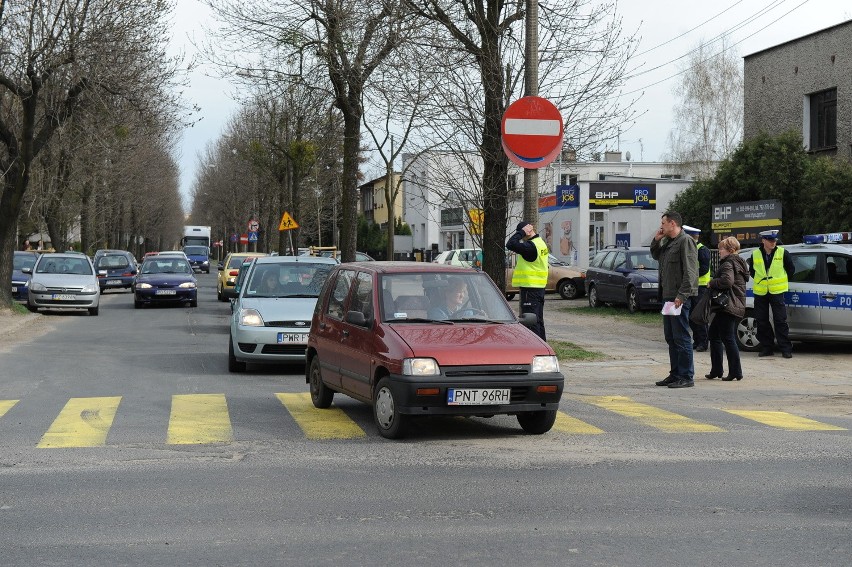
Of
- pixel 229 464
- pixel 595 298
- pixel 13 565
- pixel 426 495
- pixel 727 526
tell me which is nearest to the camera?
pixel 13 565

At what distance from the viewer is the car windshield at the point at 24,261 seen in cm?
3759

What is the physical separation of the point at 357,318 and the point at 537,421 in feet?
5.85

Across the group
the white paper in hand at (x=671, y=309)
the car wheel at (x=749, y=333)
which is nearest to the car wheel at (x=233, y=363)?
the white paper in hand at (x=671, y=309)

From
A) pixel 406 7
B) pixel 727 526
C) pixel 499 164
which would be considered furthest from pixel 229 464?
pixel 406 7

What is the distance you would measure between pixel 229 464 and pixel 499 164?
10.2 metres

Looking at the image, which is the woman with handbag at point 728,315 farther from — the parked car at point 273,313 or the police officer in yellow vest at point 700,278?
the parked car at point 273,313

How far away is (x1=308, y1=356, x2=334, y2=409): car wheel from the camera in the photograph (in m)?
11.3

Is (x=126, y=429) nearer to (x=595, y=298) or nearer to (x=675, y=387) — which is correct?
(x=675, y=387)

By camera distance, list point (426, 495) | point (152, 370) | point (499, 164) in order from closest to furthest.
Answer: point (426, 495), point (152, 370), point (499, 164)

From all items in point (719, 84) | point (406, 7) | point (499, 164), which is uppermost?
point (719, 84)

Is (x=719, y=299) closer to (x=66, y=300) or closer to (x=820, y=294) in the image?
(x=820, y=294)

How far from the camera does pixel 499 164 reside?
57.9 ft

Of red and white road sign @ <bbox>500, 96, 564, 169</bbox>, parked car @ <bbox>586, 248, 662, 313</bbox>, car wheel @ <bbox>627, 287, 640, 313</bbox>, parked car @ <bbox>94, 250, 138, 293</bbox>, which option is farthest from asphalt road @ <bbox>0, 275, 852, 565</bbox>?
parked car @ <bbox>94, 250, 138, 293</bbox>

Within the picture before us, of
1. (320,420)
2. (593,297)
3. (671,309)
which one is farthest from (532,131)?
(593,297)
